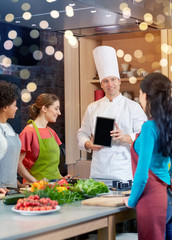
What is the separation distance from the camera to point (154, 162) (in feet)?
7.17

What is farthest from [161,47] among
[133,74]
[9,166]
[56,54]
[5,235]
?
[5,235]

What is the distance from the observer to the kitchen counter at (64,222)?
1.79 metres

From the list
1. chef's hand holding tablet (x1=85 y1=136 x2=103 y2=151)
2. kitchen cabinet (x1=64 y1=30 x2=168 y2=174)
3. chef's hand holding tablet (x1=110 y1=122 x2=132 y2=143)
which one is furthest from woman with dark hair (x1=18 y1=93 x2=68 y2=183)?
kitchen cabinet (x1=64 y1=30 x2=168 y2=174)

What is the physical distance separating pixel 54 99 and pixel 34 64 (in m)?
1.81

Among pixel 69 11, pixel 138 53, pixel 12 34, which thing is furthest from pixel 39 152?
pixel 138 53

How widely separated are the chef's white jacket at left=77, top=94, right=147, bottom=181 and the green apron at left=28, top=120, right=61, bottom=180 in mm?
256

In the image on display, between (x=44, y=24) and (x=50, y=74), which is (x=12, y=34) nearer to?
(x=50, y=74)

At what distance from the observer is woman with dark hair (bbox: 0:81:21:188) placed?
286 centimetres

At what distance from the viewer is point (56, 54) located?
555 cm

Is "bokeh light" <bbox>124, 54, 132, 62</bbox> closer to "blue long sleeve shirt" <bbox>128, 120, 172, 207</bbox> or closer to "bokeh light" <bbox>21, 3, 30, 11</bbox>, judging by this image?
"bokeh light" <bbox>21, 3, 30, 11</bbox>

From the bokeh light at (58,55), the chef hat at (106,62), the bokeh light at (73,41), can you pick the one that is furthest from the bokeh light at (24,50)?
the chef hat at (106,62)

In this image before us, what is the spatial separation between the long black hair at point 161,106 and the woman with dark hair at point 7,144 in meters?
1.03

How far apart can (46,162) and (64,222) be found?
1495 mm

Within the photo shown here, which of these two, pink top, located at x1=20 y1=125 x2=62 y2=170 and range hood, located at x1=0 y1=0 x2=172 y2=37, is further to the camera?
pink top, located at x1=20 y1=125 x2=62 y2=170
